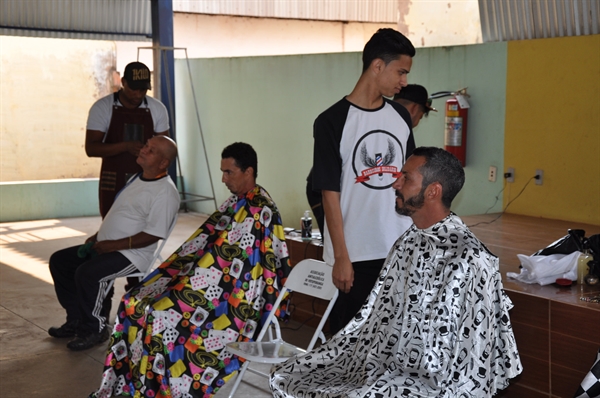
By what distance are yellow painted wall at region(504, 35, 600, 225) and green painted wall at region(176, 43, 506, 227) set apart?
0.52ft

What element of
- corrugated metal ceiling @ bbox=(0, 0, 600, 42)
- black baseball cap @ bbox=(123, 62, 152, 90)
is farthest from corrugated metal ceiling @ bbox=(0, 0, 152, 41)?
black baseball cap @ bbox=(123, 62, 152, 90)

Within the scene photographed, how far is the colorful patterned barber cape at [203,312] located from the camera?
3.78 m

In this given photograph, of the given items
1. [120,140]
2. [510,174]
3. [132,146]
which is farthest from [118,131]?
[510,174]

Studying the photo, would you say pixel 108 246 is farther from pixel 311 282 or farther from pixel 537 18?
pixel 537 18

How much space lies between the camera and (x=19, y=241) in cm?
830

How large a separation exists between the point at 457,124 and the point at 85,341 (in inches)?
132

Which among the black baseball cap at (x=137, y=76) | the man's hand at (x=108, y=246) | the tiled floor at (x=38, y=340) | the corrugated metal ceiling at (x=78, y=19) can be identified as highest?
the corrugated metal ceiling at (x=78, y=19)

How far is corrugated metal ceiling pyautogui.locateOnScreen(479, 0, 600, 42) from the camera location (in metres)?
5.71

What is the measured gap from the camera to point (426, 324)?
2445 millimetres

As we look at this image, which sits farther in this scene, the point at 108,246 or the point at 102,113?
the point at 102,113

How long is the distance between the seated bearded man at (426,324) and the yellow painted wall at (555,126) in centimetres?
337

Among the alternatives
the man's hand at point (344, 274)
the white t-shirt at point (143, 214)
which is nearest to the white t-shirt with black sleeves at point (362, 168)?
the man's hand at point (344, 274)

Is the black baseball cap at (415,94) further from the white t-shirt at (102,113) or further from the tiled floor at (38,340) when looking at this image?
the white t-shirt at (102,113)

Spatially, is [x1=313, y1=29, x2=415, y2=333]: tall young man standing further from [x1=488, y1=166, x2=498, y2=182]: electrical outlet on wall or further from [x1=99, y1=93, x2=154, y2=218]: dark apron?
[x1=488, y1=166, x2=498, y2=182]: electrical outlet on wall
